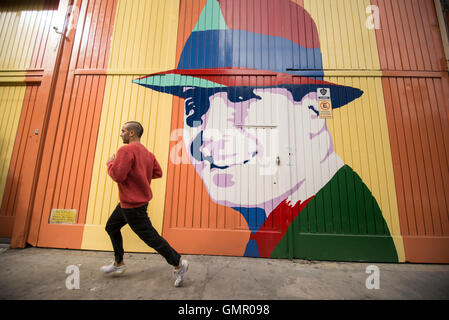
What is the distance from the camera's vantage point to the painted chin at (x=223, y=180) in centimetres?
314

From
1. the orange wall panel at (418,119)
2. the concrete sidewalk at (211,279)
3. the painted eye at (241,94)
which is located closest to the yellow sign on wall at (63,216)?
the concrete sidewalk at (211,279)

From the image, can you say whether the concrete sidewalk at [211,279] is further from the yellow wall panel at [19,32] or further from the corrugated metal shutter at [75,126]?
the yellow wall panel at [19,32]

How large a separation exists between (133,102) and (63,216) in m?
2.24

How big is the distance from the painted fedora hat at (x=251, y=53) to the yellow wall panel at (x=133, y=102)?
279 millimetres

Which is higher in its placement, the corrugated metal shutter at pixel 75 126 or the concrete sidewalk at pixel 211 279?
the corrugated metal shutter at pixel 75 126

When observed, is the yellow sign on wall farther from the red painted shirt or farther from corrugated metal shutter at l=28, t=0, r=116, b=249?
the red painted shirt

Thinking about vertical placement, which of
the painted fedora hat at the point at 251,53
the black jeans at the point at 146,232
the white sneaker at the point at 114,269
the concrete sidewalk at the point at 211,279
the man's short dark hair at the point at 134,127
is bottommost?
the concrete sidewalk at the point at 211,279

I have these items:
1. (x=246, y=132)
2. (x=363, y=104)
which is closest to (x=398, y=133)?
(x=363, y=104)

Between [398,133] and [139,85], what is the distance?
4.61 m

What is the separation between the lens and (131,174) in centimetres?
205

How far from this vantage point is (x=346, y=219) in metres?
3.00

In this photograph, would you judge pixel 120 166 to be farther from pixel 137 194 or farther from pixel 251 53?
pixel 251 53

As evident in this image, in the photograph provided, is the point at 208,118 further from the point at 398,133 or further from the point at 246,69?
the point at 398,133

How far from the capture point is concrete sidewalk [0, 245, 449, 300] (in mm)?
1951
